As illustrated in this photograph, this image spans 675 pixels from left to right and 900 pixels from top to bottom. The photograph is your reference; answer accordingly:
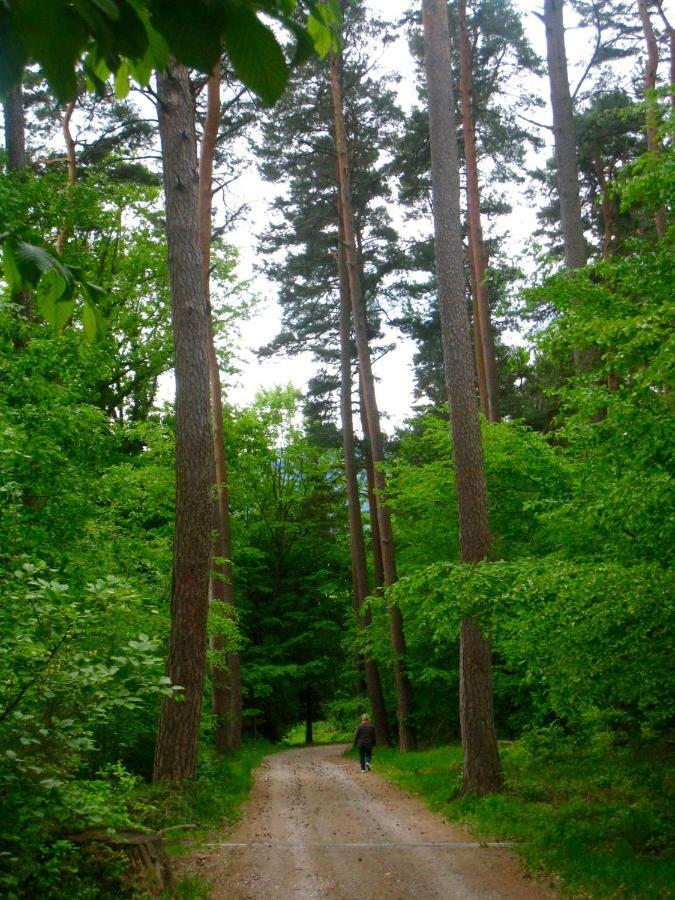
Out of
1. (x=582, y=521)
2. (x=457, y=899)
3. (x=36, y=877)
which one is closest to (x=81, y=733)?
(x=36, y=877)

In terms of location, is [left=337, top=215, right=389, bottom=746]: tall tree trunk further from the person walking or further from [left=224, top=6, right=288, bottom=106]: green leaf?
[left=224, top=6, right=288, bottom=106]: green leaf

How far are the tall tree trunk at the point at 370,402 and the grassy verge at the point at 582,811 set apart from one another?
19.8 ft

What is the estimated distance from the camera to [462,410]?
12.2 meters

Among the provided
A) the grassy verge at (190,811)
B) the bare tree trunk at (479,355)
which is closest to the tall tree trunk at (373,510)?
the bare tree trunk at (479,355)

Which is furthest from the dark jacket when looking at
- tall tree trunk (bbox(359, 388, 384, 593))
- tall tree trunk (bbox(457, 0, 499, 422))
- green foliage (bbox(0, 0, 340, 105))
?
green foliage (bbox(0, 0, 340, 105))

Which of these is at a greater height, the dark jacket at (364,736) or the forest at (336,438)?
the forest at (336,438)

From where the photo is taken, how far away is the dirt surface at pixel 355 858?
24.5 feet

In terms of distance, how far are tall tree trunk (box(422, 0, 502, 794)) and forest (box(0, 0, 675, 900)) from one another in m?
0.05

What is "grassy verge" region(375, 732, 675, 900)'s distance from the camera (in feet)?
23.4

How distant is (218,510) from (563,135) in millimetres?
12634

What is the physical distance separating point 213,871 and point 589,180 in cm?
1826

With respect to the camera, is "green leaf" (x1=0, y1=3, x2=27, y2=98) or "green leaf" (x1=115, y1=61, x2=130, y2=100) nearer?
"green leaf" (x1=0, y1=3, x2=27, y2=98)

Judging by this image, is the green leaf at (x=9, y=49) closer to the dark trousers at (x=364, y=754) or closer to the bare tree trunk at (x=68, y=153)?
the bare tree trunk at (x=68, y=153)

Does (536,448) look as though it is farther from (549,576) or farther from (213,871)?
(213,871)
